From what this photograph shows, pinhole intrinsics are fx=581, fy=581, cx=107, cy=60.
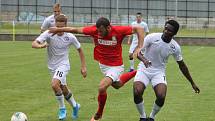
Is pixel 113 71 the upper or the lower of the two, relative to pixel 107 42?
lower

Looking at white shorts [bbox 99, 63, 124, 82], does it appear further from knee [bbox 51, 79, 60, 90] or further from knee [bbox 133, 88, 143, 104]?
knee [bbox 51, 79, 60, 90]

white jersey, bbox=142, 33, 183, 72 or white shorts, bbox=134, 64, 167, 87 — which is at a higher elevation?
white jersey, bbox=142, 33, 183, 72

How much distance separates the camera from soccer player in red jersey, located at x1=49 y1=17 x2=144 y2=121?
34.9ft

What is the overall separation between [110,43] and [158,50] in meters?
0.91

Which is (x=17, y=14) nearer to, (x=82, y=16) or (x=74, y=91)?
(x=82, y=16)

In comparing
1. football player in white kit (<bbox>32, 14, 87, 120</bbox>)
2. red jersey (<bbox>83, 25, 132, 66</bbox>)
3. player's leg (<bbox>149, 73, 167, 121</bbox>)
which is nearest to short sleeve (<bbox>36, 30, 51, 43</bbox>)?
football player in white kit (<bbox>32, 14, 87, 120</bbox>)

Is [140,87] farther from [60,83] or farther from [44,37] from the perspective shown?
[44,37]

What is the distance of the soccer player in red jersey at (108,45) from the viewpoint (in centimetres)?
1062

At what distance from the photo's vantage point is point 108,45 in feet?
35.8

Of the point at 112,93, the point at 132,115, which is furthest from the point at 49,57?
the point at 112,93

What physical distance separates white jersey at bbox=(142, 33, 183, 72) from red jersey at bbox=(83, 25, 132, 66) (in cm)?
43

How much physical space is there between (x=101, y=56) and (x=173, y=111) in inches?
111

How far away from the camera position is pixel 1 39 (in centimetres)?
5062

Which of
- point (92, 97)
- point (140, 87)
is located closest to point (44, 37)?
point (140, 87)
